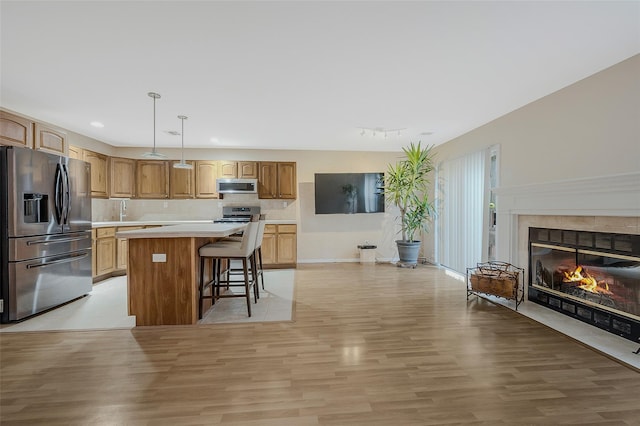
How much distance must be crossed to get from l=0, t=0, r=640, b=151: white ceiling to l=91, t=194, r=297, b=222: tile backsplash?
2055mm

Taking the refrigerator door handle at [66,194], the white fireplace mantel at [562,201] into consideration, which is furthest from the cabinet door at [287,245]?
the white fireplace mantel at [562,201]

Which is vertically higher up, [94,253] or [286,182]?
[286,182]

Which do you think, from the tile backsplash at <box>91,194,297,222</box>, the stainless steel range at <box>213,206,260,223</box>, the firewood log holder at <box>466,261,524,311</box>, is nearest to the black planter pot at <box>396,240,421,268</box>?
the firewood log holder at <box>466,261,524,311</box>

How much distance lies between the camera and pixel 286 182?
5.79 meters

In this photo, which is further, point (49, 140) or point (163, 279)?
point (49, 140)

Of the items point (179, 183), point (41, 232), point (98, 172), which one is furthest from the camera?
point (179, 183)

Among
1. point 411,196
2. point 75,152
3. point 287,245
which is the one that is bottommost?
point 287,245

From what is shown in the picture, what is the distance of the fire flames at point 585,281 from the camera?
263cm

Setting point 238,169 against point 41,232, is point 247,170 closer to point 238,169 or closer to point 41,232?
point 238,169

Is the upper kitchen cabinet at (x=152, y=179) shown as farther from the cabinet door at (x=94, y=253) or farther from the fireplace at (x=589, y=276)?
the fireplace at (x=589, y=276)

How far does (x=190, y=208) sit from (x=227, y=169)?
43.4 inches

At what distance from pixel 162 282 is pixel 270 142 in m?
3.31

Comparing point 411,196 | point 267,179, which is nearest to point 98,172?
point 267,179

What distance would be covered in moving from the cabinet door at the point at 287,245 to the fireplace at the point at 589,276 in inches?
145
